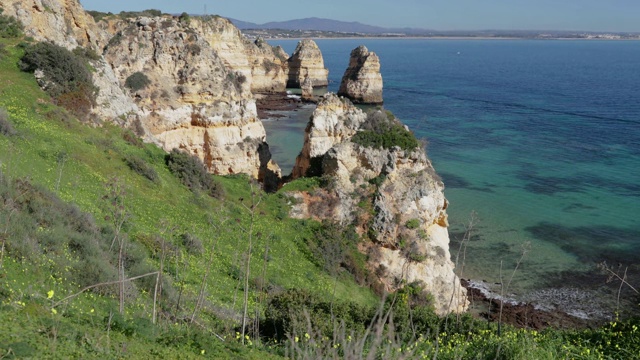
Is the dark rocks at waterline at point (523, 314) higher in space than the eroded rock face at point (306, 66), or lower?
lower

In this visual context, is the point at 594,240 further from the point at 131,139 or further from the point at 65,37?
the point at 65,37

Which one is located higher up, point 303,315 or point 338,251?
point 303,315

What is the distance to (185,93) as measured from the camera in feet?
114

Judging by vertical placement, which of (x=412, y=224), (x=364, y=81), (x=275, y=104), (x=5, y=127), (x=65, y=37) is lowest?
(x=412, y=224)

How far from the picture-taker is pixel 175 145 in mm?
35031

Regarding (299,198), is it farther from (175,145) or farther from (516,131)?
(516,131)

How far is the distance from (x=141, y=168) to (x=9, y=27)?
12.7m

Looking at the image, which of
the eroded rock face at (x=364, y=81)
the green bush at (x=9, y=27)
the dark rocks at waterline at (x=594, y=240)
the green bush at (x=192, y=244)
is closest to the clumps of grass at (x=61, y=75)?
the green bush at (x=9, y=27)

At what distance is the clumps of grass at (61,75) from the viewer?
2831 centimetres

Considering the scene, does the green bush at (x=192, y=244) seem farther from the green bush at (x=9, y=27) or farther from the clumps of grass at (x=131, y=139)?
the green bush at (x=9, y=27)

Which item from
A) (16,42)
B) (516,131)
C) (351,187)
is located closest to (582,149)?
(516,131)

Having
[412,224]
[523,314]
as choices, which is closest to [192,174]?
[412,224]

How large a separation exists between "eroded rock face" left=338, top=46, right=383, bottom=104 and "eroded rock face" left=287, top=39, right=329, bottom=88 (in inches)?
633

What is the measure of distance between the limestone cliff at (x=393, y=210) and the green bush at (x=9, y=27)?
61.3ft
